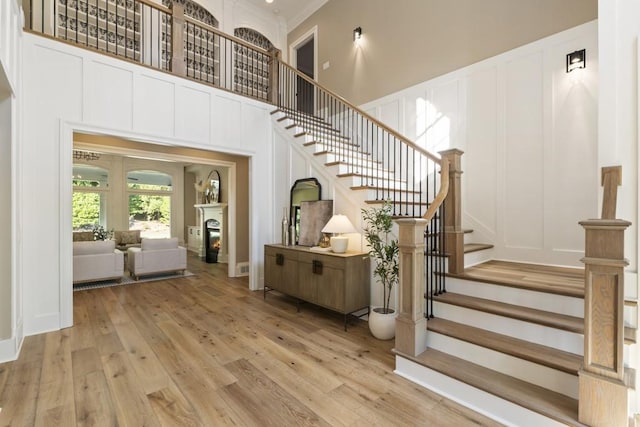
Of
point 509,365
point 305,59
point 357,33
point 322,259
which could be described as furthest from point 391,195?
point 305,59

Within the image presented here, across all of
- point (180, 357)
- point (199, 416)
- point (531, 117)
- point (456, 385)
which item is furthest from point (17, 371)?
point (531, 117)

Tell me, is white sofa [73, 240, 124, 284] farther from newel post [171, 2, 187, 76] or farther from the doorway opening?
the doorway opening

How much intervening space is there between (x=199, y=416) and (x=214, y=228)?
6.81 meters

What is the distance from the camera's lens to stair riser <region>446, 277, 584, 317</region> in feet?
7.40

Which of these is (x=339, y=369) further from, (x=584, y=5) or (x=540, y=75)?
(x=584, y=5)

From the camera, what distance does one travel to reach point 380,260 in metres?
3.48

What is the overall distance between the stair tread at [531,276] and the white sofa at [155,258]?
17.2 ft

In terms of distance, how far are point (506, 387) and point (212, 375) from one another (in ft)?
7.01

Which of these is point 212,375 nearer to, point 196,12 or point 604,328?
point 604,328

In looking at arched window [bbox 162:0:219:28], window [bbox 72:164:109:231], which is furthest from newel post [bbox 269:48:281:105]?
window [bbox 72:164:109:231]

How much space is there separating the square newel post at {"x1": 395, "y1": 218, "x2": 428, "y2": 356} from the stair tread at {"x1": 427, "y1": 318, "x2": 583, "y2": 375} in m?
0.21

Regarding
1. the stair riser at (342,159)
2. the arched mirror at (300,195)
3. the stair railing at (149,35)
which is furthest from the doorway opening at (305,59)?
the arched mirror at (300,195)

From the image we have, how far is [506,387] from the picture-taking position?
1.97 meters

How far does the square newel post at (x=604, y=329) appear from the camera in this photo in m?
1.57
